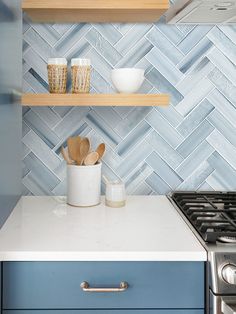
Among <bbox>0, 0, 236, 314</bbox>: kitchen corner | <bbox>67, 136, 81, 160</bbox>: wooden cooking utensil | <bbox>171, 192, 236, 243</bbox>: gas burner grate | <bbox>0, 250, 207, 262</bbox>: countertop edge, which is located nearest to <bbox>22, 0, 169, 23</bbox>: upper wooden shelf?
<bbox>0, 0, 236, 314</bbox>: kitchen corner

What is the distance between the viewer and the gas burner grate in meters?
1.47

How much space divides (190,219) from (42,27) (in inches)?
42.3

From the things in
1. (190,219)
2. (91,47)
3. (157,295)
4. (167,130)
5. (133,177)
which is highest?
(91,47)

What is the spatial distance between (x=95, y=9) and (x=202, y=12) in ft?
1.39

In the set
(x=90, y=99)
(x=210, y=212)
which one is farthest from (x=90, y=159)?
(x=210, y=212)

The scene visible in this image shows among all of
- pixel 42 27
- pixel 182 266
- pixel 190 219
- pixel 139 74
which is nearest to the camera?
pixel 182 266

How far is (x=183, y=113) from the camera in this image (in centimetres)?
211

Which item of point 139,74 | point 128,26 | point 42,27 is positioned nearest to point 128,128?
point 139,74

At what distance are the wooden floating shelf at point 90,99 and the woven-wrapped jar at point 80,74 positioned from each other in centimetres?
4

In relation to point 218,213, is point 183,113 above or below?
above

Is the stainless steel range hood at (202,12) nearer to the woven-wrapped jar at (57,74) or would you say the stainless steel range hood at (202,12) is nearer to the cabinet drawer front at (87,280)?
the woven-wrapped jar at (57,74)

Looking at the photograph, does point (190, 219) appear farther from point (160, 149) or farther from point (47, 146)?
point (47, 146)

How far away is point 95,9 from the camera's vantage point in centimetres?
185

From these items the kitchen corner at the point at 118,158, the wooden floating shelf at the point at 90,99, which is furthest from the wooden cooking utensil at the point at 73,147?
the wooden floating shelf at the point at 90,99
